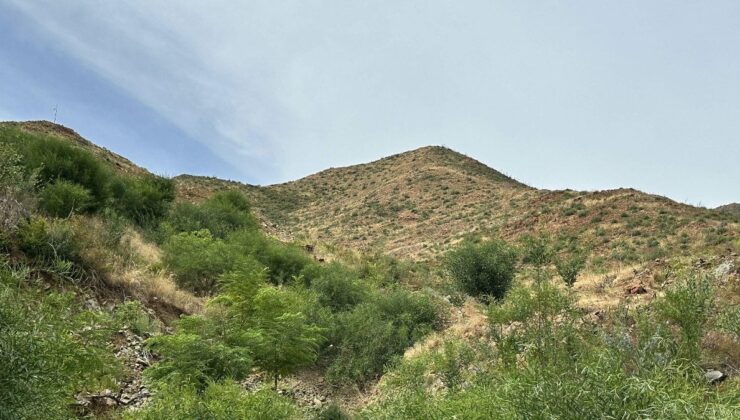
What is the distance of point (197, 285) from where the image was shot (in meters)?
13.0

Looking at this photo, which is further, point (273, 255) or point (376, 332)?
point (273, 255)

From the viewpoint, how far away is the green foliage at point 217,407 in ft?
16.9

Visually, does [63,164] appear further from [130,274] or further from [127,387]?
[127,387]

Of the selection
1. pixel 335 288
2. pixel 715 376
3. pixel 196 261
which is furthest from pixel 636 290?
pixel 196 261

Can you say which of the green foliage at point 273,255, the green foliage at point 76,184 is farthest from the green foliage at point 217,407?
the green foliage at point 273,255

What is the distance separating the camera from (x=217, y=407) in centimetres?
517

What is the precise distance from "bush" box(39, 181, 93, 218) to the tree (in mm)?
6033

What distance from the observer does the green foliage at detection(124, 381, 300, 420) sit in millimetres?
5145

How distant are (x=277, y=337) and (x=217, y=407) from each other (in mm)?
3726

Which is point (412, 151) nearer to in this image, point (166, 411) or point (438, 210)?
point (438, 210)

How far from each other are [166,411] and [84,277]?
5.93 meters

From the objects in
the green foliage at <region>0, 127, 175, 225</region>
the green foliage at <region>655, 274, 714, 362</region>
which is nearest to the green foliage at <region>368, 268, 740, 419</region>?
the green foliage at <region>655, 274, 714, 362</region>

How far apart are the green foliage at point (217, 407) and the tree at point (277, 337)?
2.66 m

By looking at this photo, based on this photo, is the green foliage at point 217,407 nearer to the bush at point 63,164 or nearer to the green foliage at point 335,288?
the green foliage at point 335,288
